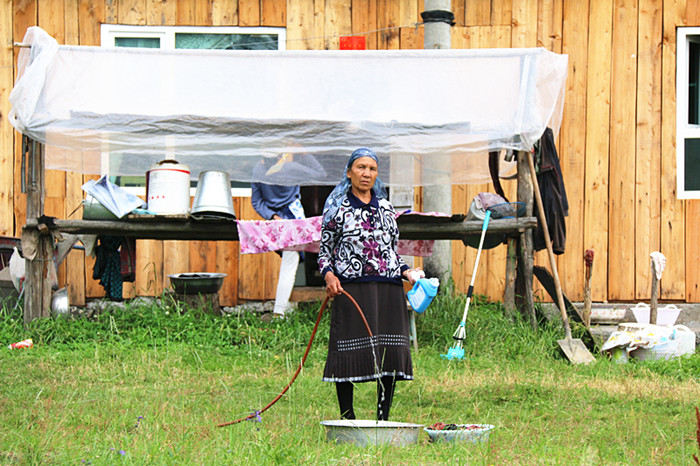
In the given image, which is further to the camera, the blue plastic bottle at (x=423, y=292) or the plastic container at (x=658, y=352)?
the plastic container at (x=658, y=352)

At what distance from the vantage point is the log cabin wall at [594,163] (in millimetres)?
8281

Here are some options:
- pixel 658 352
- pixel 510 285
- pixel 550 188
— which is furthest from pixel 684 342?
pixel 550 188

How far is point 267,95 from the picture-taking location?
6637mm

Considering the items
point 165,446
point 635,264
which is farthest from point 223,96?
point 635,264

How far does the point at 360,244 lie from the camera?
14.1 feet

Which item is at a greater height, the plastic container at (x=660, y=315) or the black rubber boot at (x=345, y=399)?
the plastic container at (x=660, y=315)

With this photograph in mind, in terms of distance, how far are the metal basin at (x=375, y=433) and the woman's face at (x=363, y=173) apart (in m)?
1.32

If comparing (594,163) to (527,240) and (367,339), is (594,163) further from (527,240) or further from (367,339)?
(367,339)

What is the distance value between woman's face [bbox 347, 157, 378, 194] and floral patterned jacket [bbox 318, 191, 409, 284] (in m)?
0.08

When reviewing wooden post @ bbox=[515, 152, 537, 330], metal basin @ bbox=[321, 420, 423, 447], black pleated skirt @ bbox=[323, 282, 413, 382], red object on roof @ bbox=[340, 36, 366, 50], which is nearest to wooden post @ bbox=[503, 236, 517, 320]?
wooden post @ bbox=[515, 152, 537, 330]

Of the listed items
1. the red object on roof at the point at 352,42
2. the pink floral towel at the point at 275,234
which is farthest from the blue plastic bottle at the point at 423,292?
the red object on roof at the point at 352,42

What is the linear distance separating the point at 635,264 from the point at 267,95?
421 centimetres

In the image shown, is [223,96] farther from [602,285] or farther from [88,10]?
[602,285]

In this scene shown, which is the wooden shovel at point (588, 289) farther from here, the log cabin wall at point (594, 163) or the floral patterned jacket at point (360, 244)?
the floral patterned jacket at point (360, 244)
